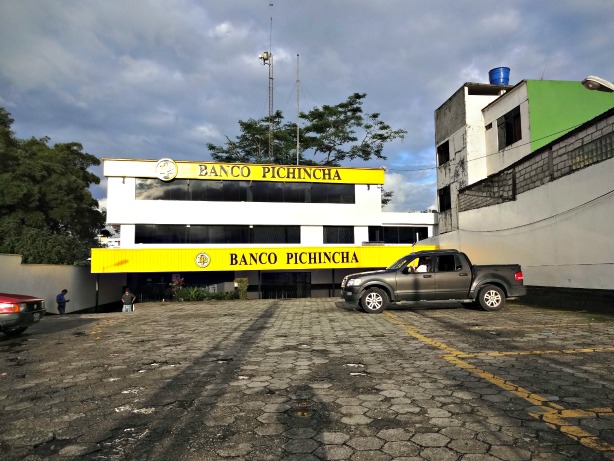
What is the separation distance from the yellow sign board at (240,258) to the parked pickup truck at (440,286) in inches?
481

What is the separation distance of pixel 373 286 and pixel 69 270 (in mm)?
18857

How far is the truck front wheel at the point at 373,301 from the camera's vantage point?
1153 cm

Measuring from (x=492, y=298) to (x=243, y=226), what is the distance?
16.3 m

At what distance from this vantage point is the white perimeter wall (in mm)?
17469

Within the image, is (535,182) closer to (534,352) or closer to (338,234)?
(534,352)

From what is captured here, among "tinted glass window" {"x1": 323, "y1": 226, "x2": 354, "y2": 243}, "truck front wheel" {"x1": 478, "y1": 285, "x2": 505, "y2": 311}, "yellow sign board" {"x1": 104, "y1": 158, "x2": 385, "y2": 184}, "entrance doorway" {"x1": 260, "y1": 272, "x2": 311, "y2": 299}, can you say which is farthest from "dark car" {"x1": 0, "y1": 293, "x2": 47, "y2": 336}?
"tinted glass window" {"x1": 323, "y1": 226, "x2": 354, "y2": 243}

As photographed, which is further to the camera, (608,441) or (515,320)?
(515,320)

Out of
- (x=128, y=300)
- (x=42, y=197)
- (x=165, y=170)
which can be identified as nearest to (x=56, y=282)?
(x=128, y=300)

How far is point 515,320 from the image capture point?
960 centimetres

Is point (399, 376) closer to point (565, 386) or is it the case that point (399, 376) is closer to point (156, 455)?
point (565, 386)

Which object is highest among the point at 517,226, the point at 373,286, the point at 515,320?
the point at 517,226

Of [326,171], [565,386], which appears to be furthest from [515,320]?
[326,171]

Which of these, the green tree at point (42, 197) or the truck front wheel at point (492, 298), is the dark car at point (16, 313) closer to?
the truck front wheel at point (492, 298)

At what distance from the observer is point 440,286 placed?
1152 cm
